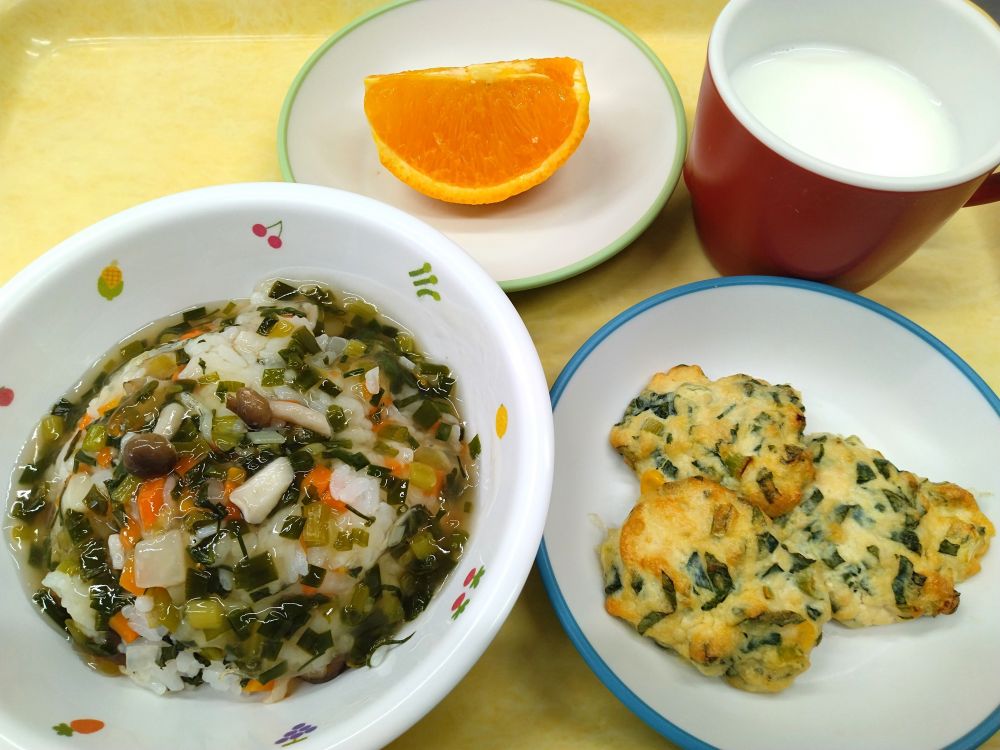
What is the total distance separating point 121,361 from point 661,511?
34.2 inches

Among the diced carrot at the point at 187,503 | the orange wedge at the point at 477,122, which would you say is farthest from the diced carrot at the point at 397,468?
the orange wedge at the point at 477,122

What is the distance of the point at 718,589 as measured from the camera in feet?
3.52

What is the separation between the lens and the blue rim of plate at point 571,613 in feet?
3.26

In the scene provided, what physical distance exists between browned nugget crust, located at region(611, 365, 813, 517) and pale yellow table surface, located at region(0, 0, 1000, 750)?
230 mm

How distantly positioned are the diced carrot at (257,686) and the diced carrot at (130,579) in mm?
174

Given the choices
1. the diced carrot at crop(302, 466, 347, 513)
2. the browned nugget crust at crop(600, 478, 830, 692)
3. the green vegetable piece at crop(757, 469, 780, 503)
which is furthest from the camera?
the green vegetable piece at crop(757, 469, 780, 503)

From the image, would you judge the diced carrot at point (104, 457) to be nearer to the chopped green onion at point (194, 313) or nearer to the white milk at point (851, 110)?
the chopped green onion at point (194, 313)

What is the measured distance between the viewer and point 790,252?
1.36m

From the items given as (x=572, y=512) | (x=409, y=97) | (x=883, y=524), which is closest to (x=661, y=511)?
(x=572, y=512)

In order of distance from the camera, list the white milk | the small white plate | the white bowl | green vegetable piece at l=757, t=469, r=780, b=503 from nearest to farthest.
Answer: the white bowl → green vegetable piece at l=757, t=469, r=780, b=503 → the white milk → the small white plate

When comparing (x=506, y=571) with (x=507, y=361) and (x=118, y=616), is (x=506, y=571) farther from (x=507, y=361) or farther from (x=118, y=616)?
(x=118, y=616)

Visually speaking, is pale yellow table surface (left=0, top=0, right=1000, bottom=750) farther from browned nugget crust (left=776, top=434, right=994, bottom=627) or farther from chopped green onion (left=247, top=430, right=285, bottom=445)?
chopped green onion (left=247, top=430, right=285, bottom=445)

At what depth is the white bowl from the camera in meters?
0.83

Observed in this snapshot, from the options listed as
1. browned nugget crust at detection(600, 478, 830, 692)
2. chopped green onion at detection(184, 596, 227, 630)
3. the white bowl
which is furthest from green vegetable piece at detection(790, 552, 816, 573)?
chopped green onion at detection(184, 596, 227, 630)
